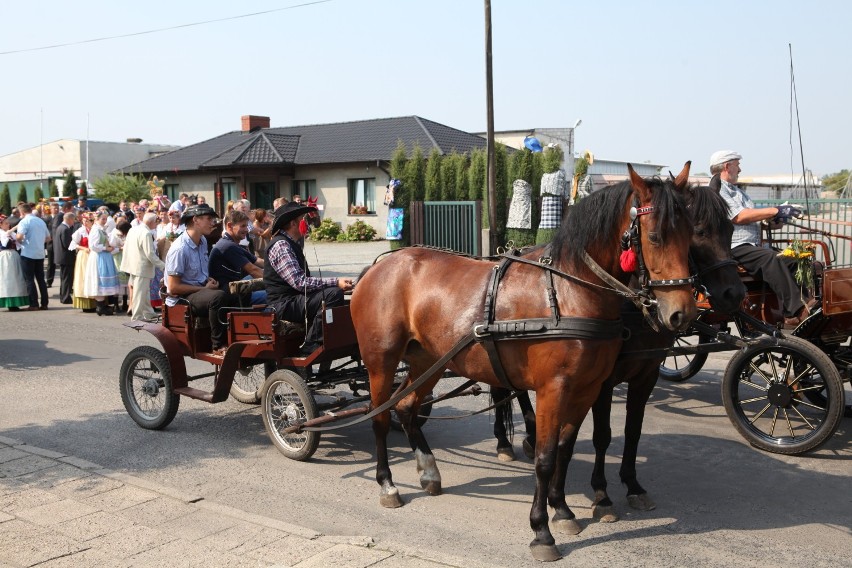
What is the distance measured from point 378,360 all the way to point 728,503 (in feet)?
8.47

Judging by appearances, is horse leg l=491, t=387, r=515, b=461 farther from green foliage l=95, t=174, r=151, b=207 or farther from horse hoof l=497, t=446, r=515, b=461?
green foliage l=95, t=174, r=151, b=207

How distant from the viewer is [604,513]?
5363 millimetres

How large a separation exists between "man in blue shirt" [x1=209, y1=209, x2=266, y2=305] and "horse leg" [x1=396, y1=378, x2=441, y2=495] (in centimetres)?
243

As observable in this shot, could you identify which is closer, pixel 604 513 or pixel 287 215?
pixel 604 513

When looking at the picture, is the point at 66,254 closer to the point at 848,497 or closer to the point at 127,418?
the point at 127,418

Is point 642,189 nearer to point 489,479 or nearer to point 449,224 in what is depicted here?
point 489,479

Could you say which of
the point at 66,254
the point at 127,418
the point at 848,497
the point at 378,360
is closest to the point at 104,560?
the point at 378,360

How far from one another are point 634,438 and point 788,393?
5.71 ft

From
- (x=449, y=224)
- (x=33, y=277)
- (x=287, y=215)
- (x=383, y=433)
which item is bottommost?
(x=383, y=433)

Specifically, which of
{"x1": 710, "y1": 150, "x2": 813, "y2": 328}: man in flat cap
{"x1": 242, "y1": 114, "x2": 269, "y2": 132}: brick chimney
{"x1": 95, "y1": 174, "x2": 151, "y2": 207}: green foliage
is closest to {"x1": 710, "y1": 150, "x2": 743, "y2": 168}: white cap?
{"x1": 710, "y1": 150, "x2": 813, "y2": 328}: man in flat cap

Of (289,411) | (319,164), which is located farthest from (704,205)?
(319,164)

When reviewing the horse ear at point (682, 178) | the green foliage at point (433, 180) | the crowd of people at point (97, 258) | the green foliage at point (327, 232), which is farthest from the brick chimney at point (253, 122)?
the horse ear at point (682, 178)

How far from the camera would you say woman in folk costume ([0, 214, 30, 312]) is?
16406mm

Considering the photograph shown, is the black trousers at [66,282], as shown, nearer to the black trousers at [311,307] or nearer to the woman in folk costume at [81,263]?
the woman in folk costume at [81,263]
